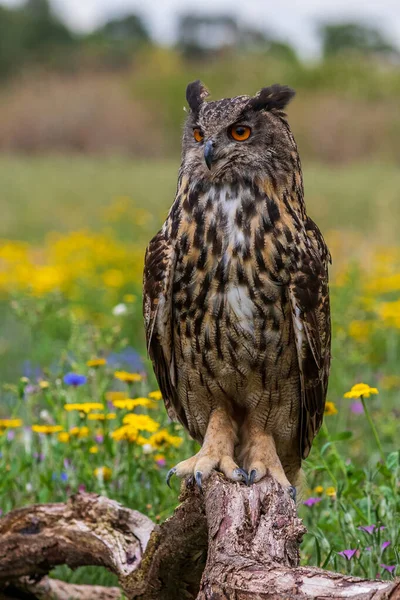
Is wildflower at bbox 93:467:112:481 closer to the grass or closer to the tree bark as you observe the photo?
the grass

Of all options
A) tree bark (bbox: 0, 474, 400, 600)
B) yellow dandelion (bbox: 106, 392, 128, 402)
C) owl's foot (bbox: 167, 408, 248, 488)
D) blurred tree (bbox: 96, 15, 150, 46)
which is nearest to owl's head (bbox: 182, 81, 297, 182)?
owl's foot (bbox: 167, 408, 248, 488)

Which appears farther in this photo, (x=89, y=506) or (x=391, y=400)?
(x=391, y=400)

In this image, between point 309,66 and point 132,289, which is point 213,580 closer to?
point 132,289

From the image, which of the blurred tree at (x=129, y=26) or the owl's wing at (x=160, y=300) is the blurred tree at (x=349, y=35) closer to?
the blurred tree at (x=129, y=26)

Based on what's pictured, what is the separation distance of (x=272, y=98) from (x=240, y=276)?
563mm

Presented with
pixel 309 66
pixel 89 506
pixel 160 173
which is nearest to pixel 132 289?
pixel 89 506

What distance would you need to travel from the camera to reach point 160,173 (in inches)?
768

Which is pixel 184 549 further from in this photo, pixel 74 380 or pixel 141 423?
pixel 74 380

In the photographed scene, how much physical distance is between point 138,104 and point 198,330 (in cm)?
2378

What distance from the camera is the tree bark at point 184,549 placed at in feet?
6.89

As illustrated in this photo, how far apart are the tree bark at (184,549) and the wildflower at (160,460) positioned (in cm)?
50

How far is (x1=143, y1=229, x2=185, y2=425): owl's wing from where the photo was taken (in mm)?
2889

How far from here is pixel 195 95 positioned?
9.80ft

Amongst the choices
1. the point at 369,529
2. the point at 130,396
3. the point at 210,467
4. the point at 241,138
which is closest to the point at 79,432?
the point at 210,467
